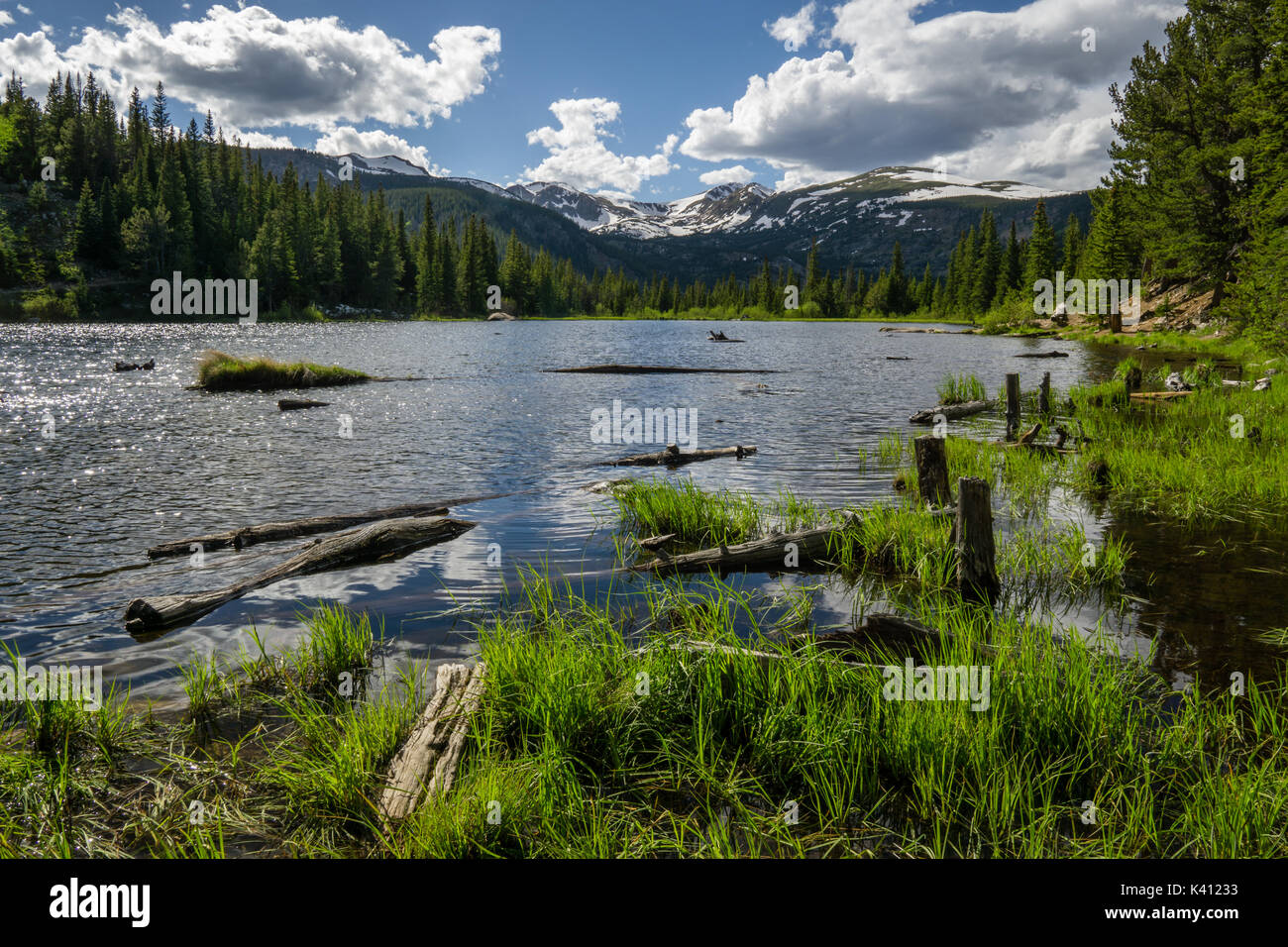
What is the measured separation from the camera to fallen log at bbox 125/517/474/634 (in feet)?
24.8

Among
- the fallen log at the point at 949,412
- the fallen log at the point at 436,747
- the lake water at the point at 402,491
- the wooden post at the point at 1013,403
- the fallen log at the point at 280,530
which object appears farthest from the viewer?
the fallen log at the point at 949,412

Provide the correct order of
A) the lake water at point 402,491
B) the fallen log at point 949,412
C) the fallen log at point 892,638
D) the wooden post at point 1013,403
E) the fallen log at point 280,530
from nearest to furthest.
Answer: the fallen log at point 892,638, the lake water at point 402,491, the fallen log at point 280,530, the wooden post at point 1013,403, the fallen log at point 949,412

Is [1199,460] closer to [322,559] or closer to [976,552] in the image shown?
[976,552]

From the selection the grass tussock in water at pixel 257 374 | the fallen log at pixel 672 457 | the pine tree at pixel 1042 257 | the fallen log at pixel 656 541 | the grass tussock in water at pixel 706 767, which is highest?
the pine tree at pixel 1042 257

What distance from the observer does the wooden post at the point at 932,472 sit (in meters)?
10.6

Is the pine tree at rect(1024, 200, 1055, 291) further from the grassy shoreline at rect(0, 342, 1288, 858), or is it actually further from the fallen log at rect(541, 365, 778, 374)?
the grassy shoreline at rect(0, 342, 1288, 858)

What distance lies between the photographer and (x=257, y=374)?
30.5 meters

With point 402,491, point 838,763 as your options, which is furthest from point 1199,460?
point 402,491

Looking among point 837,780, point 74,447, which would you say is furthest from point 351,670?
point 74,447

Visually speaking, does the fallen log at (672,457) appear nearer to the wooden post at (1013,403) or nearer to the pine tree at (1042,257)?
the wooden post at (1013,403)

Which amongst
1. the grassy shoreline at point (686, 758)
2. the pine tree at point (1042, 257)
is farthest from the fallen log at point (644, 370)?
the pine tree at point (1042, 257)

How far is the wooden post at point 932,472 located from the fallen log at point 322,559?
7593 millimetres

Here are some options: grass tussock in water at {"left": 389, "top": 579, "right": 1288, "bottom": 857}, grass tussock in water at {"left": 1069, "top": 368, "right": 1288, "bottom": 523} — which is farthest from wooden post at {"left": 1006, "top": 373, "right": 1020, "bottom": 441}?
grass tussock in water at {"left": 389, "top": 579, "right": 1288, "bottom": 857}
